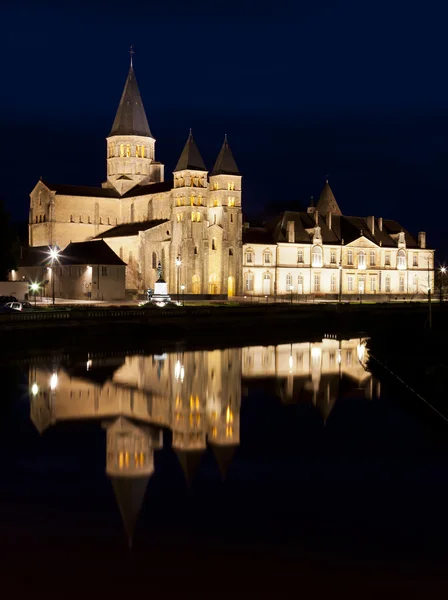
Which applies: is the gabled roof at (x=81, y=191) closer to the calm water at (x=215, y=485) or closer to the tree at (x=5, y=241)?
the tree at (x=5, y=241)

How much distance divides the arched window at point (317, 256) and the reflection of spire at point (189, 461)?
261 ft

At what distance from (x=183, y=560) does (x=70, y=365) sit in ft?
94.0

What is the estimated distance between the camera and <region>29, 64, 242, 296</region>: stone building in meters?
91.0

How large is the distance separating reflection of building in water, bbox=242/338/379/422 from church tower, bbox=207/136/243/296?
111 feet

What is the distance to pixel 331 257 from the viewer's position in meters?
105

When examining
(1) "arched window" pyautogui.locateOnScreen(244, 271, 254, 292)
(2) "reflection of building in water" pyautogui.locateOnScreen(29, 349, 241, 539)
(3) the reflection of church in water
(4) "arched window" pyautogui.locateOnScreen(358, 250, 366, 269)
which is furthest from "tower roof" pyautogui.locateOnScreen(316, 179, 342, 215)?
(2) "reflection of building in water" pyautogui.locateOnScreen(29, 349, 241, 539)

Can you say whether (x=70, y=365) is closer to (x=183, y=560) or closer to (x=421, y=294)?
(x=183, y=560)

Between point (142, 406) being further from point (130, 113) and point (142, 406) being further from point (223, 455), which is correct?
point (130, 113)

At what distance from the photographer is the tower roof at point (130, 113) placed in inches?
4008

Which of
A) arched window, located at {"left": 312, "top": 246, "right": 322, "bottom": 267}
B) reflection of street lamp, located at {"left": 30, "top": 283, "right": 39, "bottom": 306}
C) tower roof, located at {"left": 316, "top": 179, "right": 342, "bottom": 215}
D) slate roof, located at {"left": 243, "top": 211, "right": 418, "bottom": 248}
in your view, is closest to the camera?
reflection of street lamp, located at {"left": 30, "top": 283, "right": 39, "bottom": 306}

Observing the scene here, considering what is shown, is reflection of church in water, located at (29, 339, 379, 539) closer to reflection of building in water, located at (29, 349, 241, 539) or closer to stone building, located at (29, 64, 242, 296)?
reflection of building in water, located at (29, 349, 241, 539)

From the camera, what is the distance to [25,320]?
A: 50688mm

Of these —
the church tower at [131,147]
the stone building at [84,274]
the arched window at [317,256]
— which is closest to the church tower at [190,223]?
the stone building at [84,274]

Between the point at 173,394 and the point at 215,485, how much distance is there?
14.9 metres
